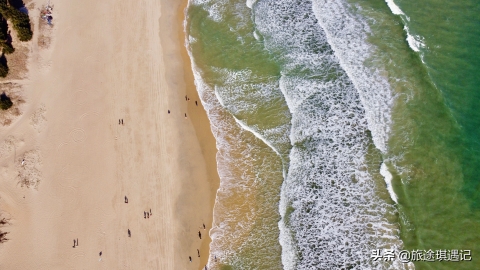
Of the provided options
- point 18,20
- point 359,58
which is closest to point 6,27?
point 18,20

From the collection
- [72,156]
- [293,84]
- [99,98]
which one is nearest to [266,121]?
[293,84]

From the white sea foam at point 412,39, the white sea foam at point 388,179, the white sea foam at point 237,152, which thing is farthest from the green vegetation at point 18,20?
the white sea foam at point 412,39

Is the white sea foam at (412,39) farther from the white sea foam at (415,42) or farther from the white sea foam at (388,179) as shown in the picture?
the white sea foam at (388,179)

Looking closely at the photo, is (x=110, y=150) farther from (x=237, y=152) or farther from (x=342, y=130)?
(x=342, y=130)

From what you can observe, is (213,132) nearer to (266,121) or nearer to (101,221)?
(266,121)

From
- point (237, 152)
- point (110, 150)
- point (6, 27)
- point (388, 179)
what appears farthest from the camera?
point (6, 27)

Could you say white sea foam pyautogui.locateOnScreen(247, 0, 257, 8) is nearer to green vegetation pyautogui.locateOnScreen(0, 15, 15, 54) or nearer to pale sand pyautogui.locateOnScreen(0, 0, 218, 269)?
pale sand pyautogui.locateOnScreen(0, 0, 218, 269)

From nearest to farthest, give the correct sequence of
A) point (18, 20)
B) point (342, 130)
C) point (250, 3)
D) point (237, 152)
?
point (342, 130) → point (237, 152) → point (250, 3) → point (18, 20)
